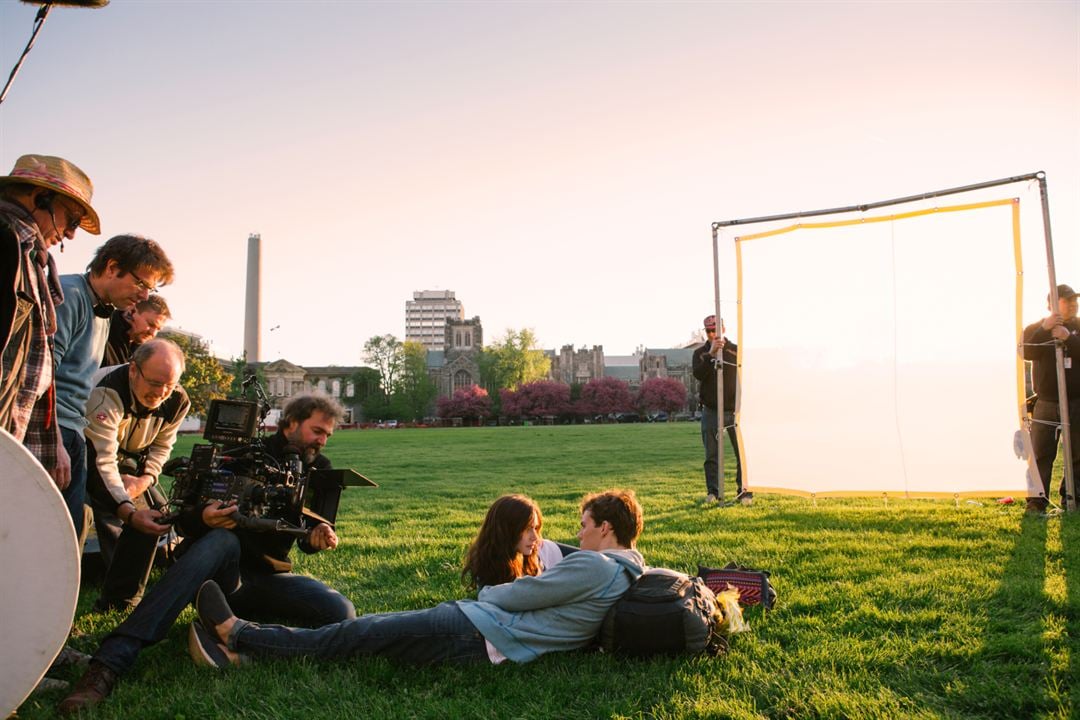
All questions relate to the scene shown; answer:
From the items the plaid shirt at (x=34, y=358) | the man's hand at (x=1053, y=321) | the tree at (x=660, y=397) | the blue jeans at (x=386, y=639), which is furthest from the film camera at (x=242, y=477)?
the tree at (x=660, y=397)

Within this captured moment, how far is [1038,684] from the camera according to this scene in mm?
3314

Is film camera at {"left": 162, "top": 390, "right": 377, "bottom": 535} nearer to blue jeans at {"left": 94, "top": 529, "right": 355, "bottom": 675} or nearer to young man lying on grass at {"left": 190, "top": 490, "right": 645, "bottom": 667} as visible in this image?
blue jeans at {"left": 94, "top": 529, "right": 355, "bottom": 675}

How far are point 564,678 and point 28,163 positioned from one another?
3429 millimetres

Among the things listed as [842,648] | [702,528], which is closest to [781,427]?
[702,528]

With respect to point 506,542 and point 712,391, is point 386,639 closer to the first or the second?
point 506,542

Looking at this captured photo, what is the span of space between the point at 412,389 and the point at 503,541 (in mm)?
100289

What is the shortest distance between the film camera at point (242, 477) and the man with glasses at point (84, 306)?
50 cm

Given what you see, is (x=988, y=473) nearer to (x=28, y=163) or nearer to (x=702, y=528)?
(x=702, y=528)

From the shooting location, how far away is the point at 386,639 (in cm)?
379

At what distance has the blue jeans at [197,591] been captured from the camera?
3.52 metres

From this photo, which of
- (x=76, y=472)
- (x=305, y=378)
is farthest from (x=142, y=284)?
(x=305, y=378)

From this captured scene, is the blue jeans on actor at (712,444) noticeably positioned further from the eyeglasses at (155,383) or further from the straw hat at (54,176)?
the straw hat at (54,176)

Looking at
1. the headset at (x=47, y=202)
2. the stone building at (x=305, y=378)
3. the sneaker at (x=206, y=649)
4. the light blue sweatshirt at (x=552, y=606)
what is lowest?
the sneaker at (x=206, y=649)

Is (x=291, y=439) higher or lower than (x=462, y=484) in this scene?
higher
